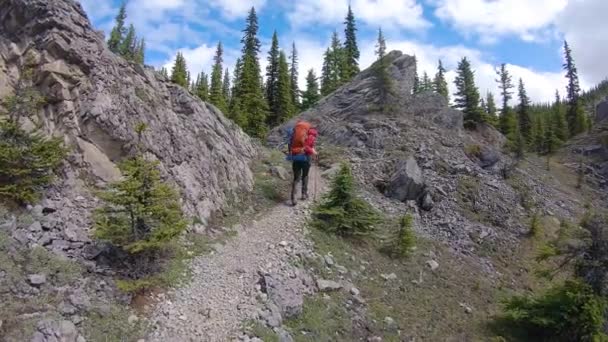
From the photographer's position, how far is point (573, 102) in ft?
196

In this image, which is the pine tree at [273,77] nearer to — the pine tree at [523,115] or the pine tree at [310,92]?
the pine tree at [310,92]

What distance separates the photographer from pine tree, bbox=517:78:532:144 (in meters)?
53.0

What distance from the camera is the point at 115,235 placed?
9734mm

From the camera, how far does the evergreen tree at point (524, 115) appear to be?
5295 cm

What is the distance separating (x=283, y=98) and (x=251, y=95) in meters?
7.77

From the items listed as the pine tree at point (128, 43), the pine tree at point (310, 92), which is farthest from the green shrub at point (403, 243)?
the pine tree at point (128, 43)

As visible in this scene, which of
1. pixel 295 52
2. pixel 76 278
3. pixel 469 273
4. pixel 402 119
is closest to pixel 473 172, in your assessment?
pixel 402 119

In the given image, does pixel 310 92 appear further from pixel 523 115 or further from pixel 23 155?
pixel 23 155

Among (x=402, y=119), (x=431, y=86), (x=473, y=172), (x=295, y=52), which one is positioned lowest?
(x=473, y=172)

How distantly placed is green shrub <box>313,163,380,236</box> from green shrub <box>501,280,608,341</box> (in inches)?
216

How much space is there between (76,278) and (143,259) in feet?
4.91

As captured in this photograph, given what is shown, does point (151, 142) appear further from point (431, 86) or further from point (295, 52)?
point (431, 86)

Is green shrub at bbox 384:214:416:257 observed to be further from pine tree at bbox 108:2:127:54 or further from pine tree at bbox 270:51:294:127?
pine tree at bbox 108:2:127:54

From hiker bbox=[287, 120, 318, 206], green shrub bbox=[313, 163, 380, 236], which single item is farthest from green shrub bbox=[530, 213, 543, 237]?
hiker bbox=[287, 120, 318, 206]
